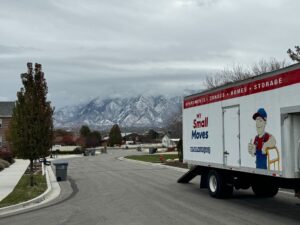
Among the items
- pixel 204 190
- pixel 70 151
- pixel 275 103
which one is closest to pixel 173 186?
pixel 204 190

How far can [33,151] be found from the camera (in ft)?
66.5

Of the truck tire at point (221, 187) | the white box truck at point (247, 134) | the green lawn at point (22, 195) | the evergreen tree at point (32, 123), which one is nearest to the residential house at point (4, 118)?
the evergreen tree at point (32, 123)

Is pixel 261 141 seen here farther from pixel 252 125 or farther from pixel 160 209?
pixel 160 209

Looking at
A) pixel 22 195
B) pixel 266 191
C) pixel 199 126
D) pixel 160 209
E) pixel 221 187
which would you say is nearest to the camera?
pixel 160 209

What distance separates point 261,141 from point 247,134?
0.90 m

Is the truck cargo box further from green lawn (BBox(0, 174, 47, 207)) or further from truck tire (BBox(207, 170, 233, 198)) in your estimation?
green lawn (BBox(0, 174, 47, 207))

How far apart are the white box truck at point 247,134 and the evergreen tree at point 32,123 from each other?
6379 mm

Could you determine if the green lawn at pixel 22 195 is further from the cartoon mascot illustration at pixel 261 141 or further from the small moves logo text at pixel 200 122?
the cartoon mascot illustration at pixel 261 141

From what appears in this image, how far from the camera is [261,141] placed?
39.4 feet

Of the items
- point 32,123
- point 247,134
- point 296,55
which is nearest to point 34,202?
point 32,123

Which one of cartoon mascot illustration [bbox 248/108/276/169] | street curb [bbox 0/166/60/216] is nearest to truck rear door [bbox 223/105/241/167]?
cartoon mascot illustration [bbox 248/108/276/169]

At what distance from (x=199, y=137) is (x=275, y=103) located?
5.59 metres

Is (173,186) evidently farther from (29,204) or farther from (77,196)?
(29,204)

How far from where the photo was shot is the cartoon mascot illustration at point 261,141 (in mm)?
11727
